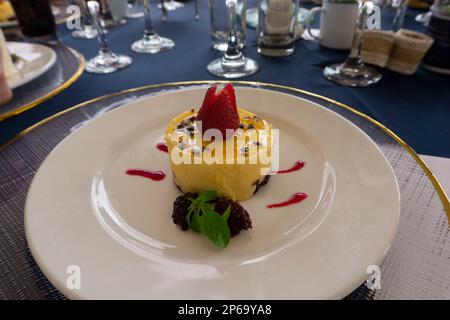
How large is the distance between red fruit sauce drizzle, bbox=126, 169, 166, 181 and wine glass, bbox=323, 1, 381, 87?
0.82 metres

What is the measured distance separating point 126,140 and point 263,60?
2.68 ft

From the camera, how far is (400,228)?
69 centimetres

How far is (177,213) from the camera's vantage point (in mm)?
746

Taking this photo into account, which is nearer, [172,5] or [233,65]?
[233,65]

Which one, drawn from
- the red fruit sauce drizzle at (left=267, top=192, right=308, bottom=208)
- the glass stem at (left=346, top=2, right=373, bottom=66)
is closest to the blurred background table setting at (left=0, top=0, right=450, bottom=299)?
the glass stem at (left=346, top=2, right=373, bottom=66)

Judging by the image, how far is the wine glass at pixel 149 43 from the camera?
5.39ft

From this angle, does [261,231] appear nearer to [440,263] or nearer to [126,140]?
[440,263]

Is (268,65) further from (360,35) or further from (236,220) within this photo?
(236,220)

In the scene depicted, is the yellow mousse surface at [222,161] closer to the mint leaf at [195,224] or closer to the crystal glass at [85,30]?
the mint leaf at [195,224]

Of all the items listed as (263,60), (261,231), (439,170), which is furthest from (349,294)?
(263,60)

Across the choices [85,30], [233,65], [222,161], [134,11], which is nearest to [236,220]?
[222,161]

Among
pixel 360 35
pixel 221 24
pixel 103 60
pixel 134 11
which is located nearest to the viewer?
pixel 360 35

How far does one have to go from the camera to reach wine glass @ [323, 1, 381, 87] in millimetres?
1283

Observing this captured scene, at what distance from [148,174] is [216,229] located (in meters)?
0.33
